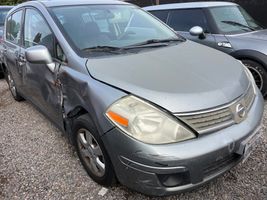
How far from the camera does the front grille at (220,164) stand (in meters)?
2.18

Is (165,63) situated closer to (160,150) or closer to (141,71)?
(141,71)

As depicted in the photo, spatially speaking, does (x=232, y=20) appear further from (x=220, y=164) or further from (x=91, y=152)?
(x=91, y=152)

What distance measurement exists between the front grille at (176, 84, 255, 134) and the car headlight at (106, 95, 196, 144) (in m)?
0.06

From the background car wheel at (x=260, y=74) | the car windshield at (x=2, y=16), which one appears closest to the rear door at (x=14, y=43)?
the background car wheel at (x=260, y=74)

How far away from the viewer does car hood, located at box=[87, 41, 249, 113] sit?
85.0 inches

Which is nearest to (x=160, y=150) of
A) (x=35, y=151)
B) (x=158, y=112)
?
(x=158, y=112)

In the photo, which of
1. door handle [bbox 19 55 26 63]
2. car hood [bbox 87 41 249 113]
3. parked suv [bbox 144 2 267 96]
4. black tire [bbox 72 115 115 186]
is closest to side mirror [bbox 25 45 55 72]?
car hood [bbox 87 41 249 113]

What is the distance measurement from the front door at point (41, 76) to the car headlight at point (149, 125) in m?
1.08

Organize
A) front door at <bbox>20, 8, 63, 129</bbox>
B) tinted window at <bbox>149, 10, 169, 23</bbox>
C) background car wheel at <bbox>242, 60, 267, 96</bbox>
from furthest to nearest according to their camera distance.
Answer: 1. tinted window at <bbox>149, 10, 169, 23</bbox>
2. background car wheel at <bbox>242, 60, 267, 96</bbox>
3. front door at <bbox>20, 8, 63, 129</bbox>

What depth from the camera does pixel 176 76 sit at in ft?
7.93

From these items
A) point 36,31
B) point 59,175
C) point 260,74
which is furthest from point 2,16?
point 260,74

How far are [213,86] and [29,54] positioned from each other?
5.70 feet

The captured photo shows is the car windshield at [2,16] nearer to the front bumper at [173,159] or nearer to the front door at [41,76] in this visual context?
the front door at [41,76]

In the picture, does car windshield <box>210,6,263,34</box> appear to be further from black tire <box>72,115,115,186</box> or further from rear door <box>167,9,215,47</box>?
black tire <box>72,115,115,186</box>
